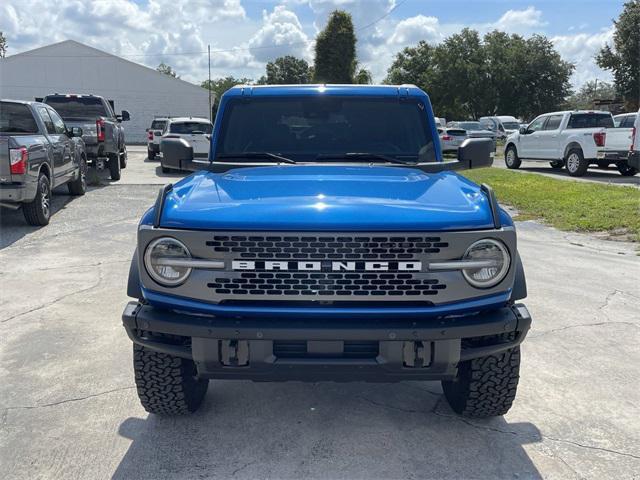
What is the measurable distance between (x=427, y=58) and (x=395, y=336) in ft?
207

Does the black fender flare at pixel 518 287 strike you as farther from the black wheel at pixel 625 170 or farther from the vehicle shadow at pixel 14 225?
the black wheel at pixel 625 170

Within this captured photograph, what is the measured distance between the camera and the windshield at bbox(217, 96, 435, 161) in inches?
165

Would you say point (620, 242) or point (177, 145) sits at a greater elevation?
point (177, 145)

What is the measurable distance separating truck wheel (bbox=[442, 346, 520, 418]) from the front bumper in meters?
0.30

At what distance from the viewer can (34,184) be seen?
28.0 ft

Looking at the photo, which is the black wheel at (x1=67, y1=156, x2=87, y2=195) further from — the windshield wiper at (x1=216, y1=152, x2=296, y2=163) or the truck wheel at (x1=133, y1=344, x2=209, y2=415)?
the truck wheel at (x1=133, y1=344, x2=209, y2=415)

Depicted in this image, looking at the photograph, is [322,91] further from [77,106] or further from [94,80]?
[94,80]

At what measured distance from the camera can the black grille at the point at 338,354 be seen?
2758 millimetres

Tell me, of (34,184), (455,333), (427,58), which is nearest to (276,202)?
(455,333)

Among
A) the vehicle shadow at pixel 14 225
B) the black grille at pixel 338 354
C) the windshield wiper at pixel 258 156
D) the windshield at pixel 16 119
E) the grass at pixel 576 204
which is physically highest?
the windshield at pixel 16 119

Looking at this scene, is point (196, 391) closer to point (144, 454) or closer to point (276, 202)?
point (144, 454)

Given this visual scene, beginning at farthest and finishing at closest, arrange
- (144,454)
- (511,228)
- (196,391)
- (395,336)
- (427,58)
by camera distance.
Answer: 1. (427,58)
2. (196,391)
3. (144,454)
4. (511,228)
5. (395,336)

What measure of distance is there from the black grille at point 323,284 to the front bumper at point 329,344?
0.13 meters

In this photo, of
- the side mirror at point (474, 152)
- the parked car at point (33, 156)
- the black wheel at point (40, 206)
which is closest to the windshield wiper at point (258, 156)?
the side mirror at point (474, 152)
